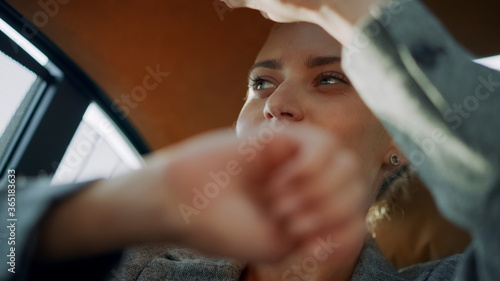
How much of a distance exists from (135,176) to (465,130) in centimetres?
18

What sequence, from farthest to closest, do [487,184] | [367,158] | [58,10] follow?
[58,10] < [367,158] < [487,184]

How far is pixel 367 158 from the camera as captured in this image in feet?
2.08

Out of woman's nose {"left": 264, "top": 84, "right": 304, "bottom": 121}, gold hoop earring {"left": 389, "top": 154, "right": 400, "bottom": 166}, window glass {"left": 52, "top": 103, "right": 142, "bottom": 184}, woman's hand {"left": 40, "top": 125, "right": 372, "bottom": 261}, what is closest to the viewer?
woman's hand {"left": 40, "top": 125, "right": 372, "bottom": 261}

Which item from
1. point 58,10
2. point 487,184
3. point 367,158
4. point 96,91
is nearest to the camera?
point 487,184

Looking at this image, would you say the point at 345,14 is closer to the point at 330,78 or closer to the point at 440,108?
the point at 440,108

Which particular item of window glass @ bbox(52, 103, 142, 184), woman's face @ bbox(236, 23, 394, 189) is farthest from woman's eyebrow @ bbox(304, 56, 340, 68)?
window glass @ bbox(52, 103, 142, 184)

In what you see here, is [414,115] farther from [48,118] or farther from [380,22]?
[48,118]

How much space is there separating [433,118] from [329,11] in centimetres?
9

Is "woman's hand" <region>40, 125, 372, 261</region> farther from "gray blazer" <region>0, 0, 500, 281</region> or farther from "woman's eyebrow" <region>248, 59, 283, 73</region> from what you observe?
"woman's eyebrow" <region>248, 59, 283, 73</region>

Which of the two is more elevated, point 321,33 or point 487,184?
point 321,33

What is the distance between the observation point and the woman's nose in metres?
0.56

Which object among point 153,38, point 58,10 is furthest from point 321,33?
point 58,10

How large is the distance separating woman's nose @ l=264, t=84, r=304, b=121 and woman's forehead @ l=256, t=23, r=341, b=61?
9 centimetres

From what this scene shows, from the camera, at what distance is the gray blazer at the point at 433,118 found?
240 millimetres
